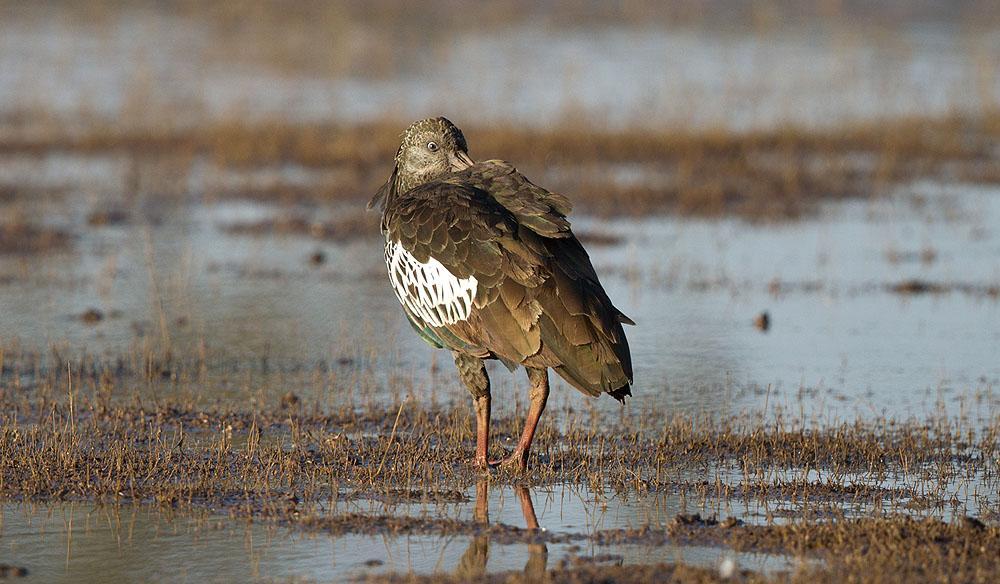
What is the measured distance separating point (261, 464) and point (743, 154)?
13718mm

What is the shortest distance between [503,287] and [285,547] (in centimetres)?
168

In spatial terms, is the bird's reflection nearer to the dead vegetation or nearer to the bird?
the bird

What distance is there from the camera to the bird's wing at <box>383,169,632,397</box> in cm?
725

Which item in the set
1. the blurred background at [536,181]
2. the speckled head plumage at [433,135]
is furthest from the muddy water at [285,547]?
the blurred background at [536,181]

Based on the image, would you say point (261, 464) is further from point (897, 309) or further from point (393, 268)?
point (897, 309)

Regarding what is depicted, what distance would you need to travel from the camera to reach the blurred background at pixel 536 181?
10.8m

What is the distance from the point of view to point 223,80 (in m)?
27.9

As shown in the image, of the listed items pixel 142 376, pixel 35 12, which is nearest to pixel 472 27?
Result: pixel 35 12

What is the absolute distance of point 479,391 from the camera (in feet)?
25.8

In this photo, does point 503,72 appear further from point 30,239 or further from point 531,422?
point 531,422

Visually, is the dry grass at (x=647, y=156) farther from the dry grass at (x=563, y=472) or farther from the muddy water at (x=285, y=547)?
the muddy water at (x=285, y=547)

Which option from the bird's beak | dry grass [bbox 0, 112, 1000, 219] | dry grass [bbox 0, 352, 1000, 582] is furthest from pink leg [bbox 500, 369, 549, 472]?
dry grass [bbox 0, 112, 1000, 219]

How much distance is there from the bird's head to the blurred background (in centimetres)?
176

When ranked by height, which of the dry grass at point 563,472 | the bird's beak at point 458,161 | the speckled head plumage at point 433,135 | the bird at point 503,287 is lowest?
the dry grass at point 563,472
